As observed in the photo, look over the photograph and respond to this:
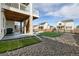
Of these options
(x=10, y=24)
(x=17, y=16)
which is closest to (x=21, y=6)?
(x=17, y=16)

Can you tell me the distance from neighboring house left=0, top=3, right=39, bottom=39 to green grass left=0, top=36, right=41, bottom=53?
0.39 feet

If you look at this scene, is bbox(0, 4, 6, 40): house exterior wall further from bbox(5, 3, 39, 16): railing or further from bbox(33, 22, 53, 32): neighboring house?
bbox(33, 22, 53, 32): neighboring house

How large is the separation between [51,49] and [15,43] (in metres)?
0.62

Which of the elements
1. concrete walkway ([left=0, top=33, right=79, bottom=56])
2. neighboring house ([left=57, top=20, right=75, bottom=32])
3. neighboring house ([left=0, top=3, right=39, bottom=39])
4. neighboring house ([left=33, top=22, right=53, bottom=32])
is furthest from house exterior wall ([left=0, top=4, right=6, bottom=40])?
neighboring house ([left=57, top=20, right=75, bottom=32])

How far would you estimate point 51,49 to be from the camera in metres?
3.08

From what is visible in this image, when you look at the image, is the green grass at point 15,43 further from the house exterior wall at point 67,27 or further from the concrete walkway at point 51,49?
the house exterior wall at point 67,27

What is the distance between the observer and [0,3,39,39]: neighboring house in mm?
3021

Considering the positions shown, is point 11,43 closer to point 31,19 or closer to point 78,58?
point 31,19

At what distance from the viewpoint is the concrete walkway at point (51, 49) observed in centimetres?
303

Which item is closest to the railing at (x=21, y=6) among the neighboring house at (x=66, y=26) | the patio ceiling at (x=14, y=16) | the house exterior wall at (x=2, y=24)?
the patio ceiling at (x=14, y=16)

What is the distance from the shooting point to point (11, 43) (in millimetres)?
3062

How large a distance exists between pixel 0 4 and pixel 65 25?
116 cm

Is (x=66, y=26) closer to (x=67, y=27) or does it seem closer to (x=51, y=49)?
(x=67, y=27)

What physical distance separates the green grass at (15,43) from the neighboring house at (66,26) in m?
0.46
